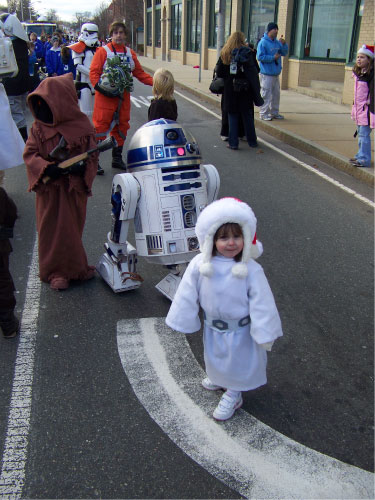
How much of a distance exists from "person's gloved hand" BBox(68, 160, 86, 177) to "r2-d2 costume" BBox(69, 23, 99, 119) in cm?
385

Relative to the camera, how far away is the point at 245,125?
8922 millimetres

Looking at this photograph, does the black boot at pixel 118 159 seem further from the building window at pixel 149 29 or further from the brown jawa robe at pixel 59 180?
the building window at pixel 149 29

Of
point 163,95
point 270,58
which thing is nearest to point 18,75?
point 163,95

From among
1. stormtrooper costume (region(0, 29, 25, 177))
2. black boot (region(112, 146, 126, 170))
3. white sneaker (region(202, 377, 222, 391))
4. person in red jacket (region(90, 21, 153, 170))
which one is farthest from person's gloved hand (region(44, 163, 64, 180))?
black boot (region(112, 146, 126, 170))

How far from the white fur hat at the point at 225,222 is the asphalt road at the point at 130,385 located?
942 mm

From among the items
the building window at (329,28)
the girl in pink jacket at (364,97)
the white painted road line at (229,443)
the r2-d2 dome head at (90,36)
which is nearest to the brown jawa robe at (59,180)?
the white painted road line at (229,443)

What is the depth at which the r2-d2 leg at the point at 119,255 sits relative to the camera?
3.69 m

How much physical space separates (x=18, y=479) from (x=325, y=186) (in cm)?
595

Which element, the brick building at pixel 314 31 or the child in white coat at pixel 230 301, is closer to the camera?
the child in white coat at pixel 230 301

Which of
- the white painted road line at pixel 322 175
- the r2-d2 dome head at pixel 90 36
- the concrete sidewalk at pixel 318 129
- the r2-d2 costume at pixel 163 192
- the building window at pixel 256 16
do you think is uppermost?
the building window at pixel 256 16

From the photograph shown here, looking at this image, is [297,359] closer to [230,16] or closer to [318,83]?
[318,83]

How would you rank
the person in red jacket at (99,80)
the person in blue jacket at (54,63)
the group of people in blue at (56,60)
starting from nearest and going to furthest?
the person in red jacket at (99,80) < the group of people in blue at (56,60) < the person in blue jacket at (54,63)

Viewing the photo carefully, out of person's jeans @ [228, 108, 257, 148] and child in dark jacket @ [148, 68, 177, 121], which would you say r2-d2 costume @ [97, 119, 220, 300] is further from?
person's jeans @ [228, 108, 257, 148]

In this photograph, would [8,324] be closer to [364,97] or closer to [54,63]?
[364,97]
